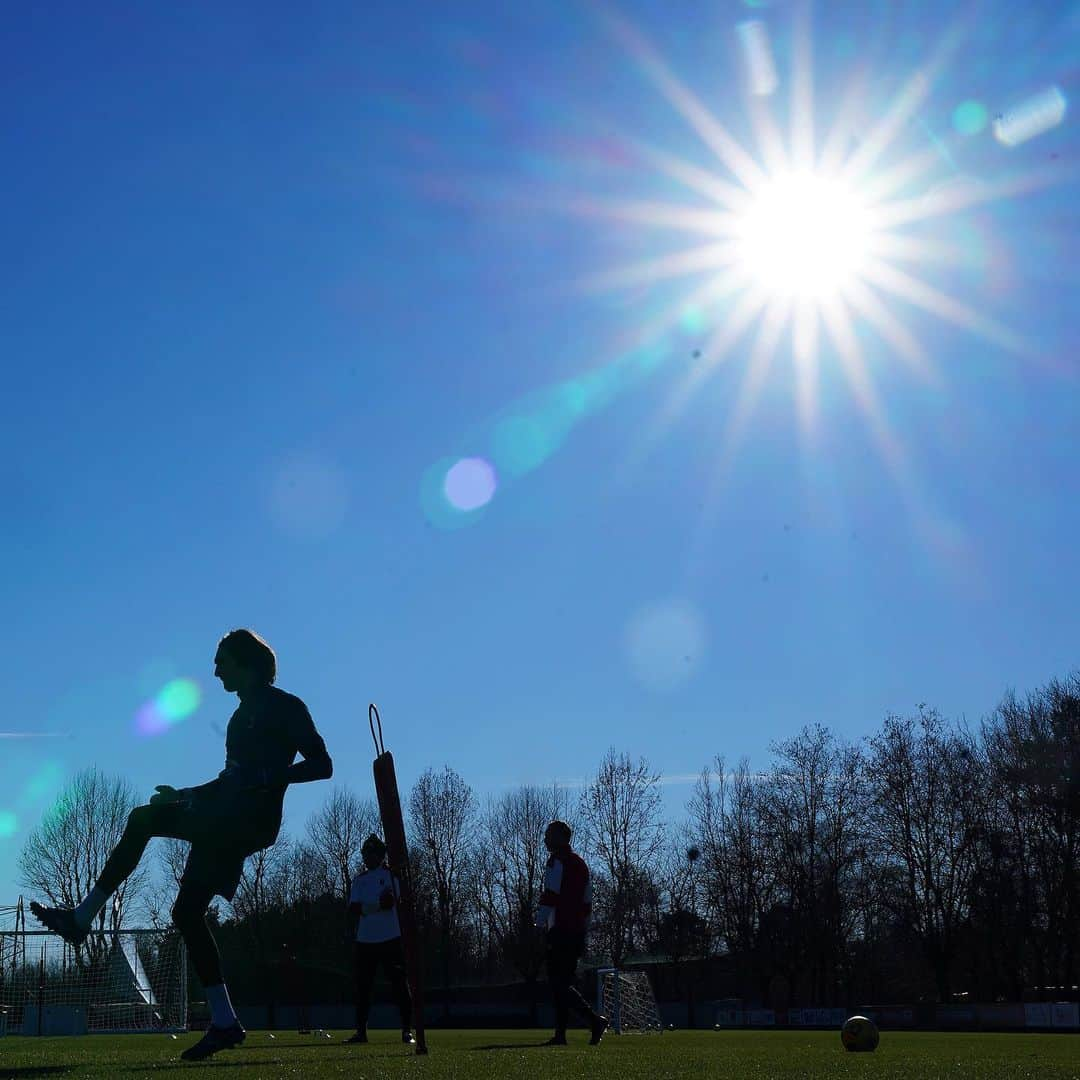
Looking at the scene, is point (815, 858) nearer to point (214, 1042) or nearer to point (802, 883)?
point (802, 883)

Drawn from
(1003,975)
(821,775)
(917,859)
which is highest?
(821,775)

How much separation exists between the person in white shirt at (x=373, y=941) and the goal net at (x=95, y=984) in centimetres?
435

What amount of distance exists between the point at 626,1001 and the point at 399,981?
525 centimetres

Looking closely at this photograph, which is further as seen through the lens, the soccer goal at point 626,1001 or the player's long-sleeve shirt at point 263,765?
the soccer goal at point 626,1001

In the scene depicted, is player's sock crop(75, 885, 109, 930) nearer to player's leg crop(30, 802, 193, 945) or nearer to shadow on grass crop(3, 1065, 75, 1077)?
player's leg crop(30, 802, 193, 945)

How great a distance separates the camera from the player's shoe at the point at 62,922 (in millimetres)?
6324

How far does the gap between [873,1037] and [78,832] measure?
68.4 meters

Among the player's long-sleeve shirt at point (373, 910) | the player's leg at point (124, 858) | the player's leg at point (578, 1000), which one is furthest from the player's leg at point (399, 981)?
the player's leg at point (124, 858)

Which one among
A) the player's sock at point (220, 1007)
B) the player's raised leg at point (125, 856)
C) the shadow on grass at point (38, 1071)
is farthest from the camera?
the player's sock at point (220, 1007)

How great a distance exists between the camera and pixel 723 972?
70812 millimetres

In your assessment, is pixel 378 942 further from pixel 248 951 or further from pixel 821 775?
pixel 248 951

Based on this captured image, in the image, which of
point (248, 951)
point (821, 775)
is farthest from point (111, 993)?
point (248, 951)

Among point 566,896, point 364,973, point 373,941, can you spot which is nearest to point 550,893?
point 566,896

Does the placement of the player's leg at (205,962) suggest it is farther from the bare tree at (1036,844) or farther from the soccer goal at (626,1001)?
the bare tree at (1036,844)
